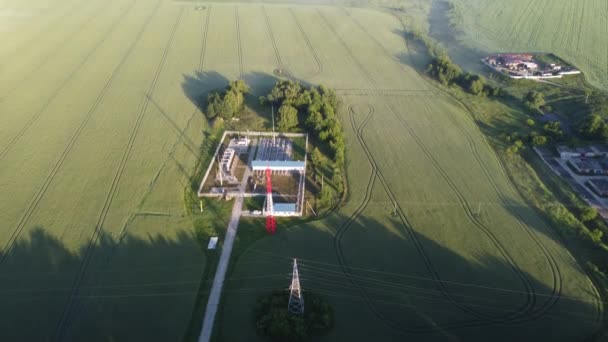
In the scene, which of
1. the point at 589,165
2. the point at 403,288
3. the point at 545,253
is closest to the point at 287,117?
the point at 403,288

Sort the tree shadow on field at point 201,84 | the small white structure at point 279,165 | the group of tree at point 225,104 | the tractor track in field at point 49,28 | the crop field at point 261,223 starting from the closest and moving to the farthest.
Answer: the crop field at point 261,223 < the small white structure at point 279,165 < the group of tree at point 225,104 < the tree shadow on field at point 201,84 < the tractor track in field at point 49,28

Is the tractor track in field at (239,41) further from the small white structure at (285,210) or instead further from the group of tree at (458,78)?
the small white structure at (285,210)

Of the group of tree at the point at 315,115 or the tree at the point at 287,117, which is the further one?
the tree at the point at 287,117

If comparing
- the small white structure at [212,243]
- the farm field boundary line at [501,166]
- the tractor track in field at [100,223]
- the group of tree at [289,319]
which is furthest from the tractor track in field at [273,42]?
the group of tree at [289,319]

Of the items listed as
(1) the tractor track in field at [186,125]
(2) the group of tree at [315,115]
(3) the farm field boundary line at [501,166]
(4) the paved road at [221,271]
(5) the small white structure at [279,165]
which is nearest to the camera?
(4) the paved road at [221,271]

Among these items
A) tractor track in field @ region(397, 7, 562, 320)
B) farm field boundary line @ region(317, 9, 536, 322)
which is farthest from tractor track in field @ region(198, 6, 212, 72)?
tractor track in field @ region(397, 7, 562, 320)

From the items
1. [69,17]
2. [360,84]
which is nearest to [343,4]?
[360,84]

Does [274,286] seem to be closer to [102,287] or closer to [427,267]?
[427,267]
